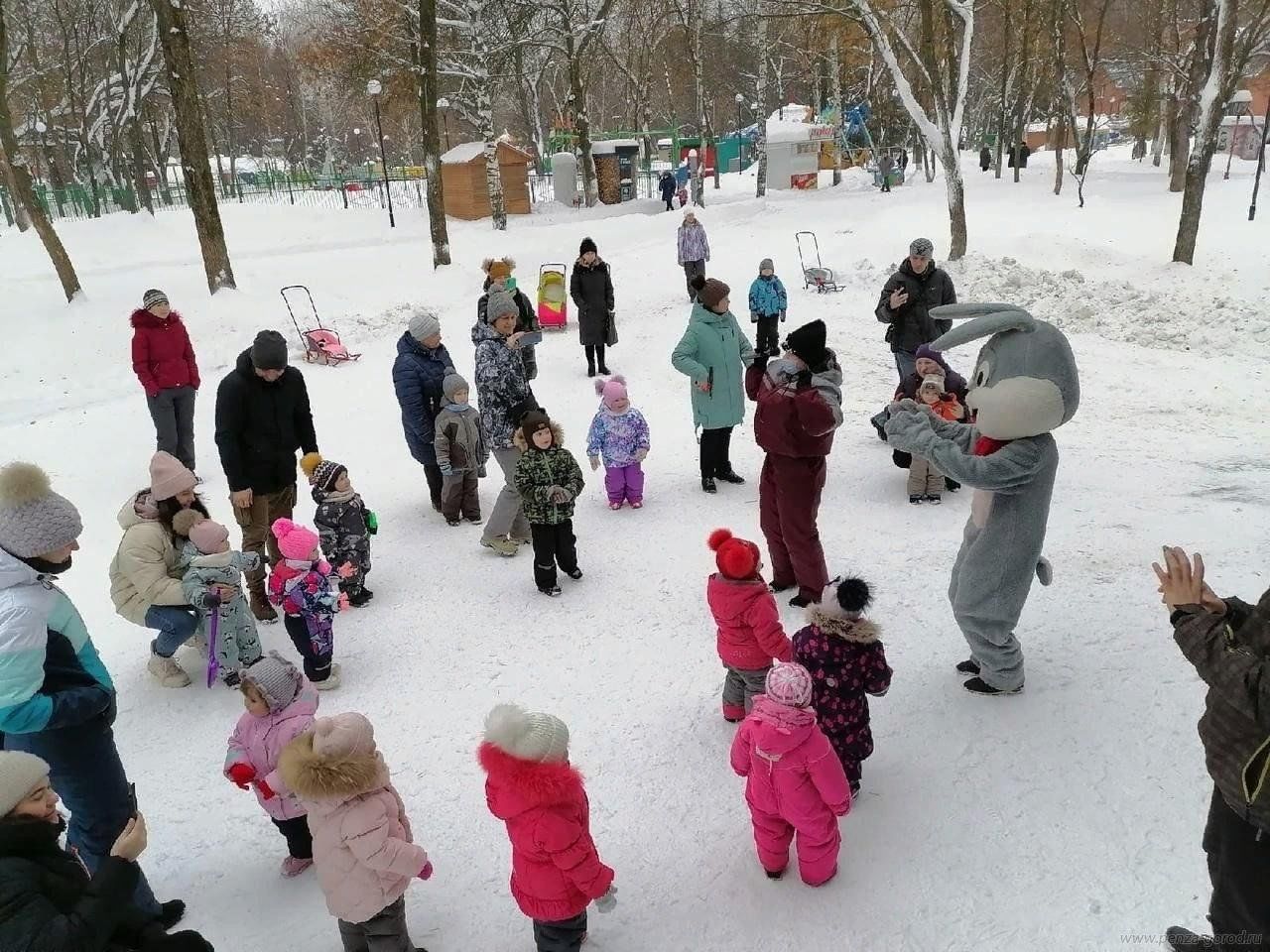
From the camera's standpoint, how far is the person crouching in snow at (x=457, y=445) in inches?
261

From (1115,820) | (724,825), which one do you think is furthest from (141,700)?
(1115,820)

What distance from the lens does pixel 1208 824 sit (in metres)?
2.51

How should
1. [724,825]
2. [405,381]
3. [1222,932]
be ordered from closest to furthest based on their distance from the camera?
[1222,932]
[724,825]
[405,381]

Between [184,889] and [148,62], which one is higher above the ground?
[148,62]

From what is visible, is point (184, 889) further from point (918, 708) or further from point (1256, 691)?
point (1256, 691)

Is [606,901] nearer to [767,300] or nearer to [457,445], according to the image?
[457,445]

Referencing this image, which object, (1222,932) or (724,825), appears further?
(724,825)

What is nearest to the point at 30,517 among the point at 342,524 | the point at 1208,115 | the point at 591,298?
the point at 342,524

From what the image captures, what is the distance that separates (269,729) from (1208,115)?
53.7 ft

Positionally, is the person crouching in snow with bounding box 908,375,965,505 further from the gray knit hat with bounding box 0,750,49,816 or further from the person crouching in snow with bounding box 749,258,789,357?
the gray knit hat with bounding box 0,750,49,816

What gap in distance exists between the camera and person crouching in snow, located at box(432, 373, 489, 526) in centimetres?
662

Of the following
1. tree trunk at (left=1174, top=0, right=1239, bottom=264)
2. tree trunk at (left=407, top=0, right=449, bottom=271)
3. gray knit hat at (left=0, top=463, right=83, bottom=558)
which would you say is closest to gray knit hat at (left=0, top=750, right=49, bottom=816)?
gray knit hat at (left=0, top=463, right=83, bottom=558)

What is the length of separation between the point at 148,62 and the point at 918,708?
32284mm

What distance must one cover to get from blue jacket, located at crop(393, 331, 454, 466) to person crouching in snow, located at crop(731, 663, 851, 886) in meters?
4.36
